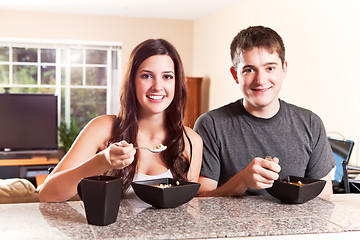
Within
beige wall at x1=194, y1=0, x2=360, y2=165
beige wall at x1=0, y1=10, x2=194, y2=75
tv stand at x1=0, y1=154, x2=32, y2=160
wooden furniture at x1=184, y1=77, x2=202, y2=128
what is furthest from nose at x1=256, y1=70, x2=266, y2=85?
beige wall at x1=0, y1=10, x2=194, y2=75

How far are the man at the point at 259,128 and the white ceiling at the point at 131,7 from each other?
4.55 meters

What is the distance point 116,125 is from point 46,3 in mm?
5404

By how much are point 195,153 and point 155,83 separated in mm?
368

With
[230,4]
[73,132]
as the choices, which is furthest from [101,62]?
[230,4]

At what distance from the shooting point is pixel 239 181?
150cm

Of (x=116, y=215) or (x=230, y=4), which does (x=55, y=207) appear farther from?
(x=230, y=4)

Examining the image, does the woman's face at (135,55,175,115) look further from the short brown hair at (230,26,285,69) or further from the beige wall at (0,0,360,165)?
the beige wall at (0,0,360,165)

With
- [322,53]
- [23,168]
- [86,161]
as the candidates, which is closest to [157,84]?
[86,161]

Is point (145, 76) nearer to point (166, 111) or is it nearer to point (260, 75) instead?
point (166, 111)

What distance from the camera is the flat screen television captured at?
21.8 feet

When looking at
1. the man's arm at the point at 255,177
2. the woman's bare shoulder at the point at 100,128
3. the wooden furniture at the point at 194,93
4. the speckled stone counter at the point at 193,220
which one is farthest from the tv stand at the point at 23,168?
the speckled stone counter at the point at 193,220

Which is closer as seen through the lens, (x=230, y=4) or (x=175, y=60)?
(x=175, y=60)

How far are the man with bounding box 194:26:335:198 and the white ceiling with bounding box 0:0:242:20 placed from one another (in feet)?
14.9

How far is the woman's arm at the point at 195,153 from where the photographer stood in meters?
1.78
